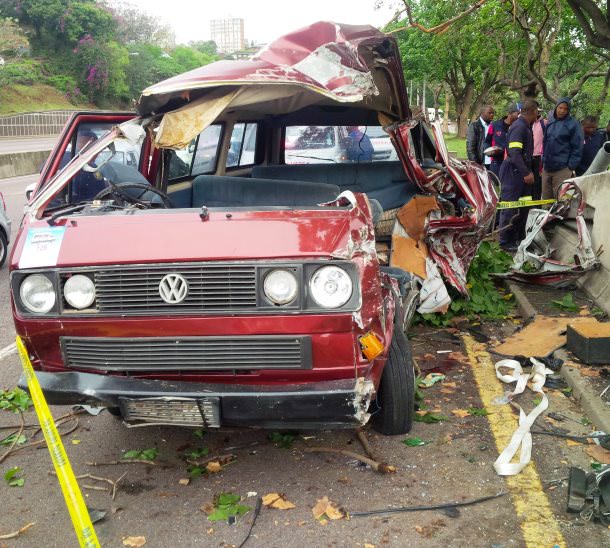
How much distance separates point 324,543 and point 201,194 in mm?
2660

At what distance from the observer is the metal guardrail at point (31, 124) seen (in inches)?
1644

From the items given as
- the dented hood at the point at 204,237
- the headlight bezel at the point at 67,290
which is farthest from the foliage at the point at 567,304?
the headlight bezel at the point at 67,290

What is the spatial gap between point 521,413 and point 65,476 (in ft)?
8.81

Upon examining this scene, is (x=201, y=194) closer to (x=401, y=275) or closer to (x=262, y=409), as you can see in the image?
(x=401, y=275)

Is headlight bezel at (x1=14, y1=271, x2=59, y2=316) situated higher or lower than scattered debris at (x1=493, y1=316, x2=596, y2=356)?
higher

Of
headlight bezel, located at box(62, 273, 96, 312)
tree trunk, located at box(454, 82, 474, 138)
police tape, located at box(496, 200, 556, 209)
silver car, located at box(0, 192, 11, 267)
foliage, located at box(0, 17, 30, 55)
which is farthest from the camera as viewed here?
foliage, located at box(0, 17, 30, 55)

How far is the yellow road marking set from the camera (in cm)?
283

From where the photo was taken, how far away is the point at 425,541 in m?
2.84

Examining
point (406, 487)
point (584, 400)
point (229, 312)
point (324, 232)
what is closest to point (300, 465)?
point (406, 487)

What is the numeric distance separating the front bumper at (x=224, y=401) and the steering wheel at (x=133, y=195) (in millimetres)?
1326

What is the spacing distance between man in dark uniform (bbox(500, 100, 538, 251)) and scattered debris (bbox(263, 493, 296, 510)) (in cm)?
586

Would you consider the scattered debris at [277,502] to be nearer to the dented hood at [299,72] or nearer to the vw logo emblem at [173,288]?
the vw logo emblem at [173,288]

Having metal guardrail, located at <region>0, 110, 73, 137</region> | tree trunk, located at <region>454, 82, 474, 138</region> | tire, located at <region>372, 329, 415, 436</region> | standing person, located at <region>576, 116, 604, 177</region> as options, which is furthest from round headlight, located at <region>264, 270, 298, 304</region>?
metal guardrail, located at <region>0, 110, 73, 137</region>

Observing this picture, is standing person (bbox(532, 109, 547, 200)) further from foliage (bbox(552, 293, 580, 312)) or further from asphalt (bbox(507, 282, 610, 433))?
asphalt (bbox(507, 282, 610, 433))
